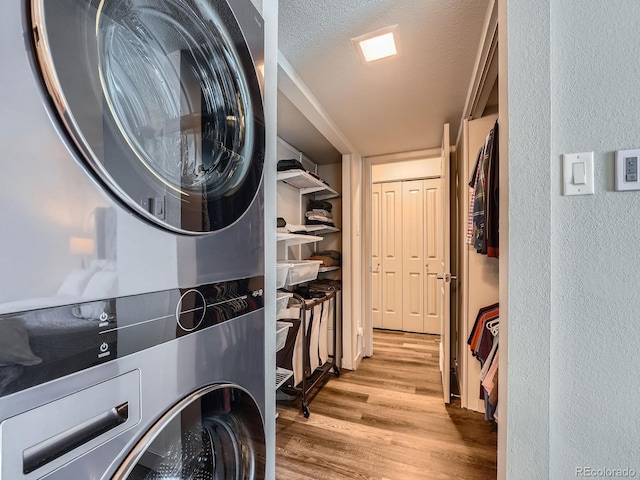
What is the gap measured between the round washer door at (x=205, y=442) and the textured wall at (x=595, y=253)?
2.93 ft

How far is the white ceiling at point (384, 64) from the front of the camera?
3.84ft

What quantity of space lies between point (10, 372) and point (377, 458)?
172 centimetres

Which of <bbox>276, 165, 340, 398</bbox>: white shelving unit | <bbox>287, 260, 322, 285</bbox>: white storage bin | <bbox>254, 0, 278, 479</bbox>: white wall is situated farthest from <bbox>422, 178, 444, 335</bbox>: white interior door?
<bbox>254, 0, 278, 479</bbox>: white wall

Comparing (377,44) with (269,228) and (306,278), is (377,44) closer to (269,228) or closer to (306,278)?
(269,228)

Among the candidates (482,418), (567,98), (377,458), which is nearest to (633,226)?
(567,98)

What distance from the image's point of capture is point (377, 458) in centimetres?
151

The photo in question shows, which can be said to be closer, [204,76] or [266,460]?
[204,76]

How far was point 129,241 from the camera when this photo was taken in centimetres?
43

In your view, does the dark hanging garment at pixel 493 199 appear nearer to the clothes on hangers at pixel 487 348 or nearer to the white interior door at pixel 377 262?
the clothes on hangers at pixel 487 348

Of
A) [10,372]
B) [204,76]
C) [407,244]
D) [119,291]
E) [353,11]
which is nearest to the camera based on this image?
[10,372]

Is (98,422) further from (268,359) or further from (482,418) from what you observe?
(482,418)

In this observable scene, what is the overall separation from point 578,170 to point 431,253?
2.86m

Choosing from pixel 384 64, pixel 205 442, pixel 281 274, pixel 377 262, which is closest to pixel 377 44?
pixel 384 64

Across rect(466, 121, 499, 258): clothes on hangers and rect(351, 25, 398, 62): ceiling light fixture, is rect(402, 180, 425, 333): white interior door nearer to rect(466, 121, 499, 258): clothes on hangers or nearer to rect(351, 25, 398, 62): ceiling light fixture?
rect(466, 121, 499, 258): clothes on hangers
